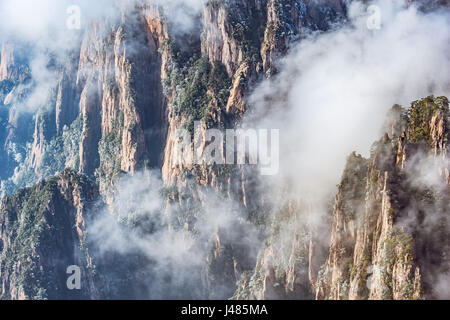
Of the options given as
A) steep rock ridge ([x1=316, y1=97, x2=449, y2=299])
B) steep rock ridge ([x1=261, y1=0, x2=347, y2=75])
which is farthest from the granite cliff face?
steep rock ridge ([x1=316, y1=97, x2=449, y2=299])

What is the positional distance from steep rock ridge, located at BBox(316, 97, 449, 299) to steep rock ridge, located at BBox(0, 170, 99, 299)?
8131 centimetres

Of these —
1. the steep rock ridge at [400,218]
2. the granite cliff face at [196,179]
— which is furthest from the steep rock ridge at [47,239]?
the steep rock ridge at [400,218]

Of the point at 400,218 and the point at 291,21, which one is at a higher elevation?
the point at 291,21

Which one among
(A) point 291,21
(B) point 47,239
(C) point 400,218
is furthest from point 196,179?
(C) point 400,218

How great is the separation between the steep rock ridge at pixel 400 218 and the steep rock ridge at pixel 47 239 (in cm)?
8131

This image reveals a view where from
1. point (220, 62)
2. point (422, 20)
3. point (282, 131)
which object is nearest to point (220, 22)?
point (220, 62)

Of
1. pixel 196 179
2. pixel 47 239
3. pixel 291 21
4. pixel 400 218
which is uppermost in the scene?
pixel 291 21

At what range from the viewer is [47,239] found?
549 ft

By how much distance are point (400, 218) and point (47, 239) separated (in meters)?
105

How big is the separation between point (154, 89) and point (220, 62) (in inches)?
975

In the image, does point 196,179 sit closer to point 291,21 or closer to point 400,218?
point 291,21

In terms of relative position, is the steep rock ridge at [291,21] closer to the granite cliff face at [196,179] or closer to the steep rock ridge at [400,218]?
the granite cliff face at [196,179]

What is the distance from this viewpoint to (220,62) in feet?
545

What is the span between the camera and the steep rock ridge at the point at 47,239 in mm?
160375
